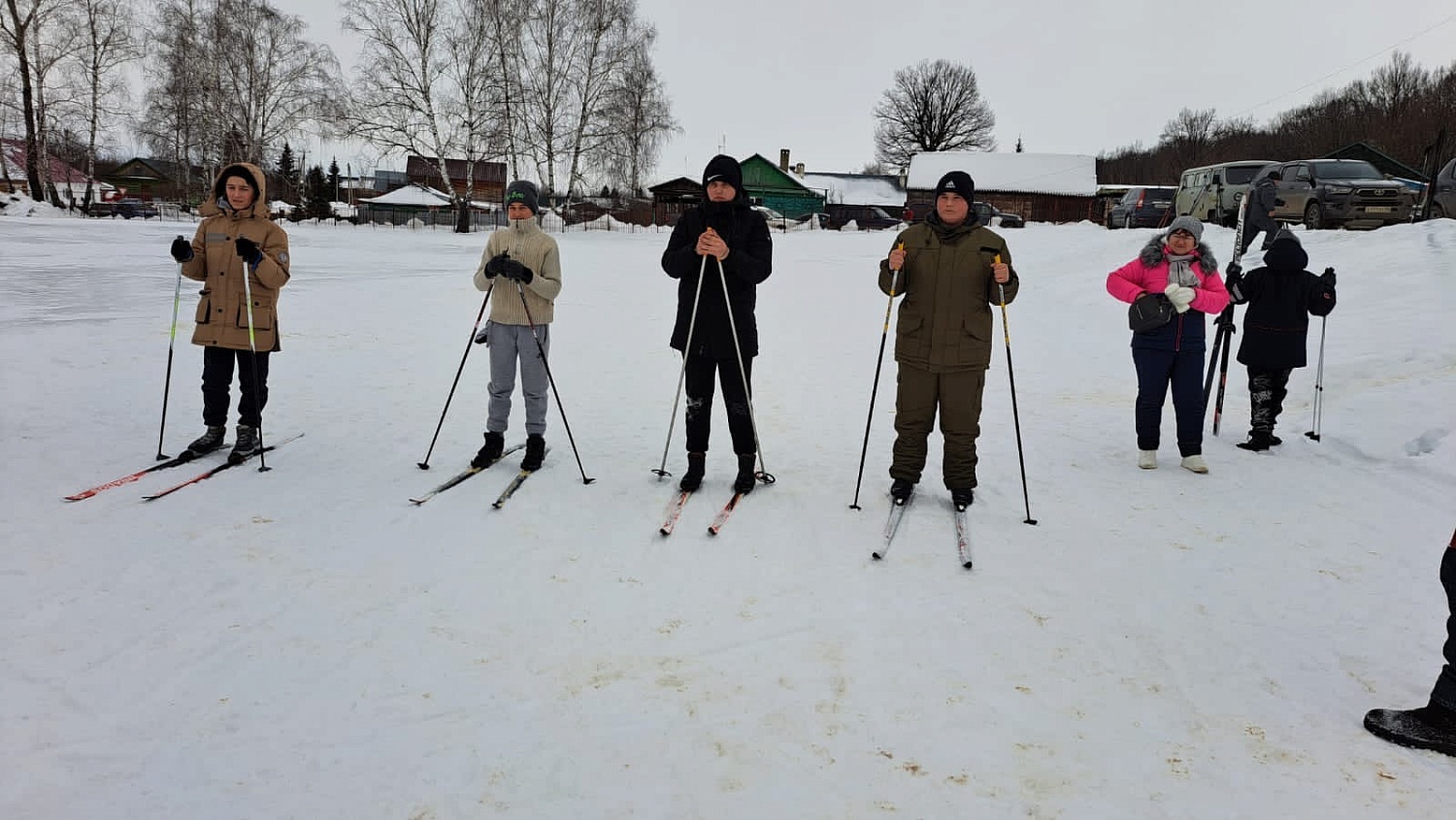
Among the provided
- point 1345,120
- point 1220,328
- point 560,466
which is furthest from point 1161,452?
point 1345,120

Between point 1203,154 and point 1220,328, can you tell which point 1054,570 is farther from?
point 1203,154

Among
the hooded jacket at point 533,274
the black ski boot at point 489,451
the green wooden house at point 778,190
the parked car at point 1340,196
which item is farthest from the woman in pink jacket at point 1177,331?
the green wooden house at point 778,190

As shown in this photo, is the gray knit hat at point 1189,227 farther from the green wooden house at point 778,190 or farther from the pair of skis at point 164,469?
the green wooden house at point 778,190

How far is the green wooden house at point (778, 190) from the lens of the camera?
163 feet

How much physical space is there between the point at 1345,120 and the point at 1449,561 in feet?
201

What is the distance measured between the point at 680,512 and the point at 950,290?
77.7 inches

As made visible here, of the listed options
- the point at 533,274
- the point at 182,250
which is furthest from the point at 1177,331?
the point at 182,250

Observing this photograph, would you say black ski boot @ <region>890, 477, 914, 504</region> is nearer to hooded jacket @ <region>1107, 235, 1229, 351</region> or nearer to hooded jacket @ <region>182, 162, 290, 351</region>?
hooded jacket @ <region>1107, 235, 1229, 351</region>

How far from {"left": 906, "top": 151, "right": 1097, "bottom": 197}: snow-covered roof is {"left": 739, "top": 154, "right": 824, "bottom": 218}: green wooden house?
6.30m

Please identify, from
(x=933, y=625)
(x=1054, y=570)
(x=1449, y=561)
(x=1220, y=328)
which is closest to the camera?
(x=1449, y=561)

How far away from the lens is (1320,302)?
19.3 ft

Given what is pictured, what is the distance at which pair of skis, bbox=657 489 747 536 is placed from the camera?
4137mm

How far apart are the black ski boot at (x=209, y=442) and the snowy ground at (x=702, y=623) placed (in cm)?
34

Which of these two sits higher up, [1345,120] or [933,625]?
[1345,120]
